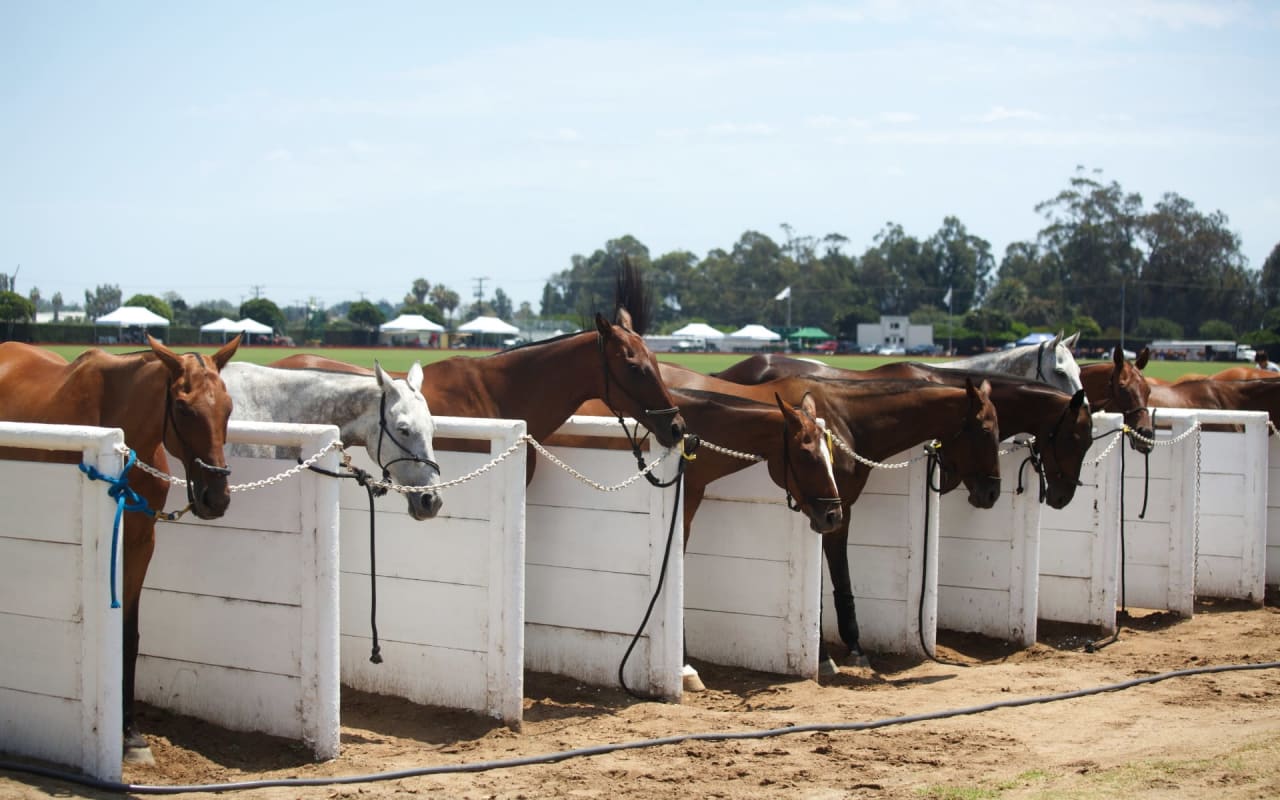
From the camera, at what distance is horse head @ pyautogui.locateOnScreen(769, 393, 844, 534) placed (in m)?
6.80

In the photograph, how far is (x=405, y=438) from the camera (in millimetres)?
5910

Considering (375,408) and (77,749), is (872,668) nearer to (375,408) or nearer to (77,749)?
(375,408)

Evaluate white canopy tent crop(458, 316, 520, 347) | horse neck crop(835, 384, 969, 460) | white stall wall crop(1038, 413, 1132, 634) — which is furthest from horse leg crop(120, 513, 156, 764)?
white canopy tent crop(458, 316, 520, 347)

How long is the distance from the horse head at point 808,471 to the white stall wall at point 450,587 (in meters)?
1.74

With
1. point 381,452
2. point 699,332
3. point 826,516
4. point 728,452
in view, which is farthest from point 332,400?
point 699,332

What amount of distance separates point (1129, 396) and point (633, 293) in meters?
4.59

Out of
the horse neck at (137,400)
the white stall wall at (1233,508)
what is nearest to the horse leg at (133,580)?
the horse neck at (137,400)

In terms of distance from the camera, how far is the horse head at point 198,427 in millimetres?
5004

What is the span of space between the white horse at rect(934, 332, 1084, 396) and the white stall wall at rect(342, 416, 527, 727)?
5.21 metres

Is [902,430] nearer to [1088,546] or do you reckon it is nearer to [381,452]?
[1088,546]

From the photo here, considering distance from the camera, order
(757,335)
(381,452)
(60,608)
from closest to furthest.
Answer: (60,608)
(381,452)
(757,335)

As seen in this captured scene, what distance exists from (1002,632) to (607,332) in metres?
3.69

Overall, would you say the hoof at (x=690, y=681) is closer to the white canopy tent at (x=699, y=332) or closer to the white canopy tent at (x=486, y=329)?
the white canopy tent at (x=486, y=329)

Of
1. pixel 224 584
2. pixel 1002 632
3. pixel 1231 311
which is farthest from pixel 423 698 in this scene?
pixel 1231 311
